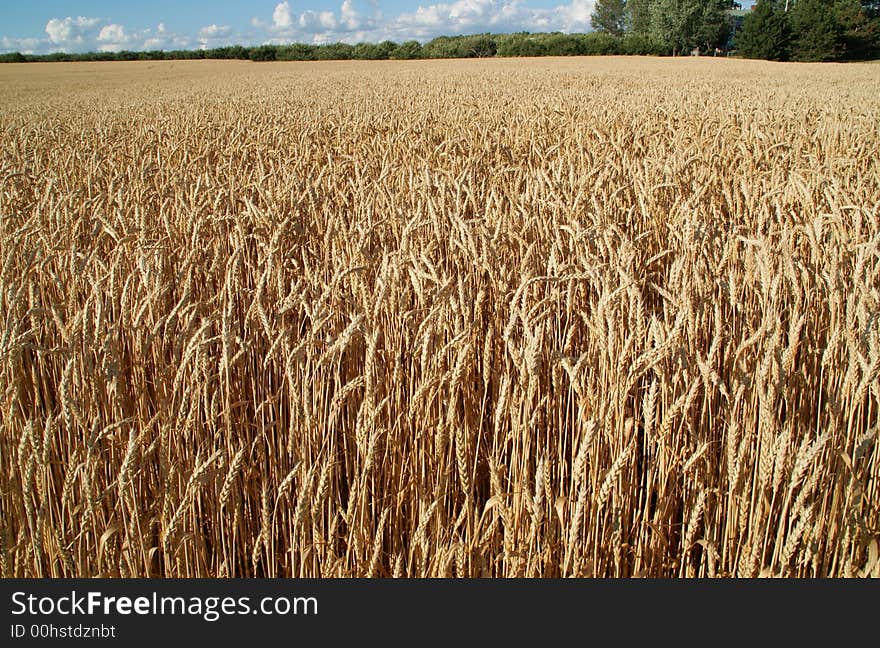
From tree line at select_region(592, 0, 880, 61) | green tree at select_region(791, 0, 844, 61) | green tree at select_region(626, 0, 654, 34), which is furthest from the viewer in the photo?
green tree at select_region(626, 0, 654, 34)

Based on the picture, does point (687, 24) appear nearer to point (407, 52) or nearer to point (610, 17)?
point (407, 52)

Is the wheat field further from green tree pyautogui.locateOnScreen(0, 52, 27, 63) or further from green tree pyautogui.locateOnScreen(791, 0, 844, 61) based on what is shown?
green tree pyautogui.locateOnScreen(0, 52, 27, 63)

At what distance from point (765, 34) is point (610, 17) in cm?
4878

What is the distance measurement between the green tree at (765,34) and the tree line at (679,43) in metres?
0.05

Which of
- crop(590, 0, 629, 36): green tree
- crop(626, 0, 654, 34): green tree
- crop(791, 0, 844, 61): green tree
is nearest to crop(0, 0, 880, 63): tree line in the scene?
crop(791, 0, 844, 61): green tree

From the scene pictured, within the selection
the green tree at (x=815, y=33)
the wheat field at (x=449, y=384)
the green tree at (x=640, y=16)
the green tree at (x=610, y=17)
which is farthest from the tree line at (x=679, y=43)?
the wheat field at (x=449, y=384)

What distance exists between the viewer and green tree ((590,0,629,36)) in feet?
258

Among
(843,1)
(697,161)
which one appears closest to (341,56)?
(843,1)

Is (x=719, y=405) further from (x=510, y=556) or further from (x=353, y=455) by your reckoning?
(x=353, y=455)

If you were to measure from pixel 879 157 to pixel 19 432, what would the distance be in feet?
16.4

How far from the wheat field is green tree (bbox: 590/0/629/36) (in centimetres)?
8505

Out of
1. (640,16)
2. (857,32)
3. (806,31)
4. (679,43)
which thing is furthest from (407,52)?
(640,16)

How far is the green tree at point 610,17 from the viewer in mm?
78750

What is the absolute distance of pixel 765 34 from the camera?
118 ft
